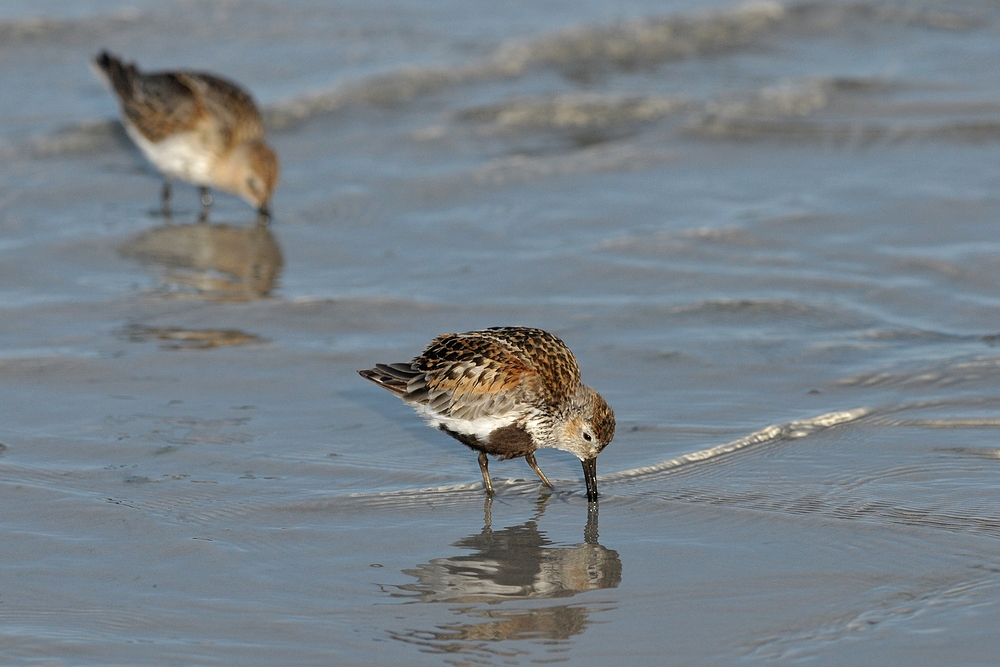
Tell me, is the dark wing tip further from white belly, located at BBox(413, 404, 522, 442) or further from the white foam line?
the white foam line

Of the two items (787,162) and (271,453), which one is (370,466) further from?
(787,162)

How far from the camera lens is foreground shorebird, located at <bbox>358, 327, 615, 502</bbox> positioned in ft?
19.8

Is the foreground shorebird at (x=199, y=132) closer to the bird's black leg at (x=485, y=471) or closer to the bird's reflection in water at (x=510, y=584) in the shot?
the bird's black leg at (x=485, y=471)

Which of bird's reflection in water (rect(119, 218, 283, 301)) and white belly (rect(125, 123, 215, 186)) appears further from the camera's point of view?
white belly (rect(125, 123, 215, 186))

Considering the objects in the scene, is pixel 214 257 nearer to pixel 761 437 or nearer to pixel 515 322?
pixel 515 322

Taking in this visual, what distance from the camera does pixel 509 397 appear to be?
617 cm

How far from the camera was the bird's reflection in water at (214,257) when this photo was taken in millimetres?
9297

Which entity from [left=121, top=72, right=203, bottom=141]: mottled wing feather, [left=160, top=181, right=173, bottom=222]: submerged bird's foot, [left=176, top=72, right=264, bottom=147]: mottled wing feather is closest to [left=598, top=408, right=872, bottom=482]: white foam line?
[left=160, top=181, right=173, bottom=222]: submerged bird's foot

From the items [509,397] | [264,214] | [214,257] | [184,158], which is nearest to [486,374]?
[509,397]

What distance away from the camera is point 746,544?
546 cm

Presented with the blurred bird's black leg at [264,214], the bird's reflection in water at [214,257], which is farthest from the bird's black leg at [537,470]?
the blurred bird's black leg at [264,214]

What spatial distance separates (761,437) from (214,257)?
5091 mm

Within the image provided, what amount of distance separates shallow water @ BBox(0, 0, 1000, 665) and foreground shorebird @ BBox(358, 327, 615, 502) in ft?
0.88

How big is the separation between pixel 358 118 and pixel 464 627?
362 inches
